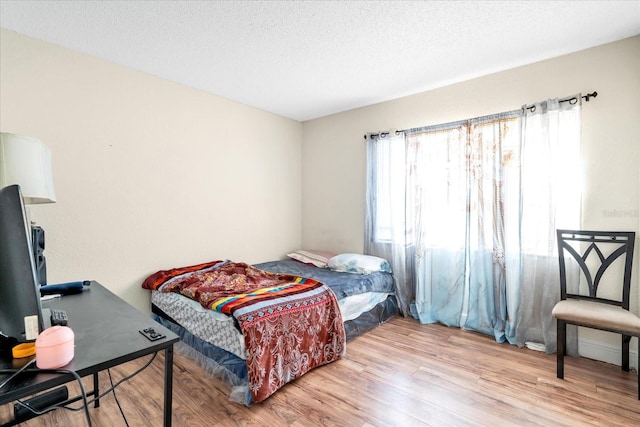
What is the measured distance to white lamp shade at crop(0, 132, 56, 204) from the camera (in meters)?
1.42

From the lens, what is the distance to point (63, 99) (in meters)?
2.41

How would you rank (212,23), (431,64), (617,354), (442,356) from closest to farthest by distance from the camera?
(212,23) → (617,354) → (442,356) → (431,64)

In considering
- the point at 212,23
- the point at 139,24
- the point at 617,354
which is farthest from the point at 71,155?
the point at 617,354

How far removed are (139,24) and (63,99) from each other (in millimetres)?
960

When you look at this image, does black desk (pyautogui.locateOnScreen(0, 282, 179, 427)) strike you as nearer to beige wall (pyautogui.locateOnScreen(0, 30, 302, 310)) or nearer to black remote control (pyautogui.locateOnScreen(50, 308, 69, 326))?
black remote control (pyautogui.locateOnScreen(50, 308, 69, 326))

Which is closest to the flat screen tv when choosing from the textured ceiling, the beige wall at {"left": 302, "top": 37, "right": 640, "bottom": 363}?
the textured ceiling

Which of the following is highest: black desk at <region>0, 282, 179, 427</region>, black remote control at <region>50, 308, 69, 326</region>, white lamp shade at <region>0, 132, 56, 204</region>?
white lamp shade at <region>0, 132, 56, 204</region>

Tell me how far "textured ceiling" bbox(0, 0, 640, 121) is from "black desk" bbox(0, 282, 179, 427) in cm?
184

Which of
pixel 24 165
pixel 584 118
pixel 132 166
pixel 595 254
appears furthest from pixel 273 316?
pixel 584 118

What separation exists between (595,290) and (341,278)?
2.08 metres

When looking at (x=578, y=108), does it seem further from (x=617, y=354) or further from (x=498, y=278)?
(x=617, y=354)

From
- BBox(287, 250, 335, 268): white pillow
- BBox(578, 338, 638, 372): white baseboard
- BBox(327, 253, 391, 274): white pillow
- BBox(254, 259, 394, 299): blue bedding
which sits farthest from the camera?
BBox(287, 250, 335, 268): white pillow

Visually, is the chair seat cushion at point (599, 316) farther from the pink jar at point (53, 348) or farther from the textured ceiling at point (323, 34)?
the pink jar at point (53, 348)

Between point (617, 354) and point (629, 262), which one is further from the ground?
point (629, 262)
